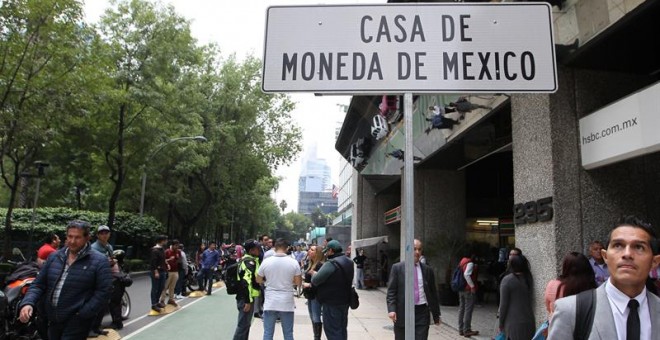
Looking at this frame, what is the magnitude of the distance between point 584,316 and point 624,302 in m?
0.16

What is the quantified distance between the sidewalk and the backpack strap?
7.87 m

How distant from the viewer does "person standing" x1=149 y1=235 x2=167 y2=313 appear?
12023 mm

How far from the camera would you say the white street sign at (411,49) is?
9.21 ft

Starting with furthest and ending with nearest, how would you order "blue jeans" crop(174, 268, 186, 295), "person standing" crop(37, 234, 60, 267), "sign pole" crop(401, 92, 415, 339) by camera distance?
"blue jeans" crop(174, 268, 186, 295)
"person standing" crop(37, 234, 60, 267)
"sign pole" crop(401, 92, 415, 339)

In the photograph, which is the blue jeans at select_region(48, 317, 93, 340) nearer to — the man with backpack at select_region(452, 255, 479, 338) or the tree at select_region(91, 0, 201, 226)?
the man with backpack at select_region(452, 255, 479, 338)

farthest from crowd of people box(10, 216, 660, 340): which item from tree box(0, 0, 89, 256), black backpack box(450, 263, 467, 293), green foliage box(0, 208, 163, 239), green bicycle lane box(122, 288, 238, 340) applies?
green foliage box(0, 208, 163, 239)

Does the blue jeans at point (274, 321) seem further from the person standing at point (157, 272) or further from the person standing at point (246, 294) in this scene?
the person standing at point (157, 272)

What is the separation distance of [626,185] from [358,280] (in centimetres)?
1714

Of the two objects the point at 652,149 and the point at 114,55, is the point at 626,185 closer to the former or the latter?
the point at 652,149

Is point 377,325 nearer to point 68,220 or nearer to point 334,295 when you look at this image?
point 334,295

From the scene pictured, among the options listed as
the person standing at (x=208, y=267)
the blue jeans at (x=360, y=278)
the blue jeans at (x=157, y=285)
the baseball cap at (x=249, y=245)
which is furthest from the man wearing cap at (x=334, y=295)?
the blue jeans at (x=360, y=278)

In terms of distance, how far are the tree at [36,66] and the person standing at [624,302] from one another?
50.0ft

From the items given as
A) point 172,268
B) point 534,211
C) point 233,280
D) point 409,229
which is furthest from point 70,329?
point 172,268

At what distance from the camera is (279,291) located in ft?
22.6
